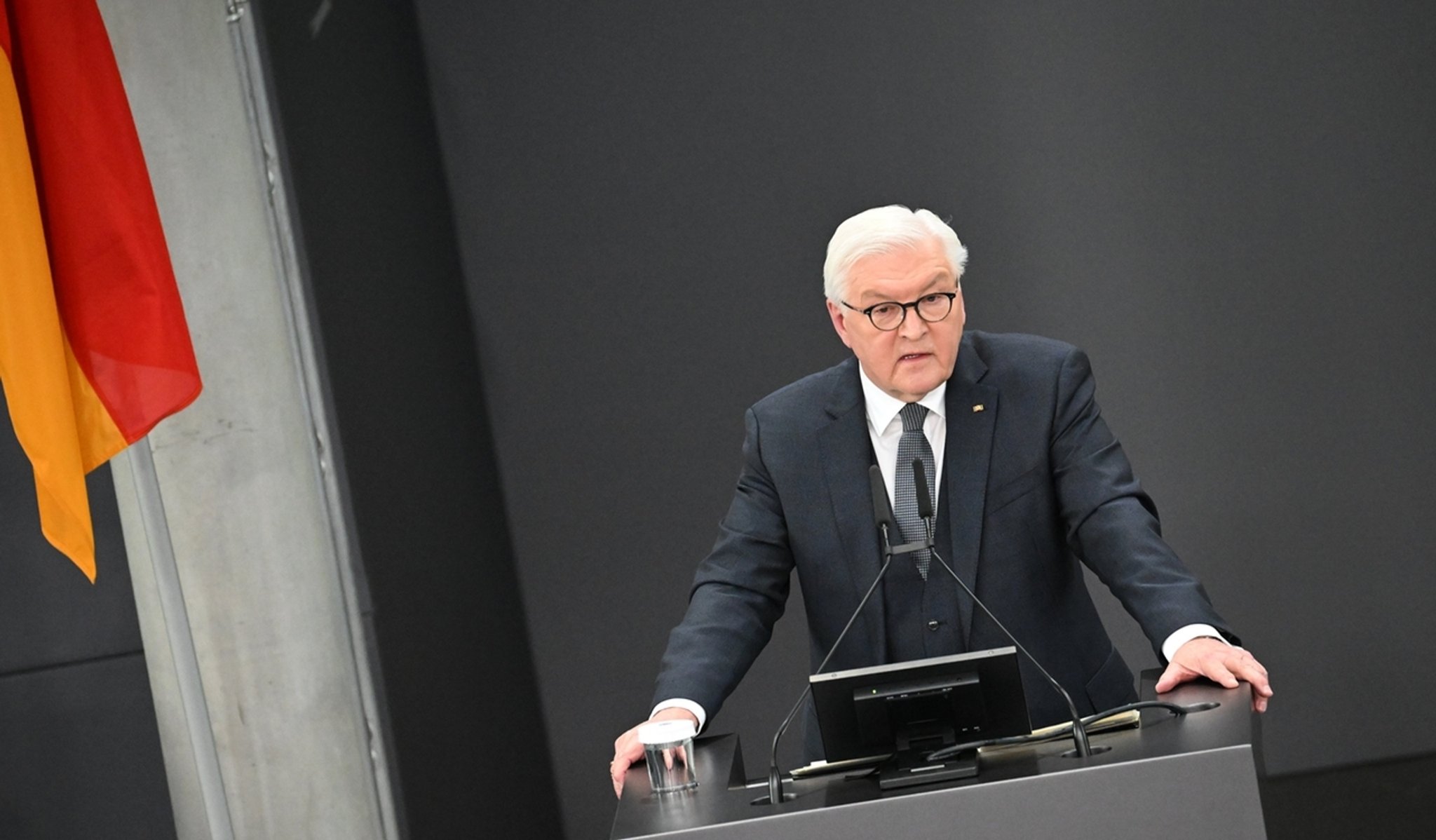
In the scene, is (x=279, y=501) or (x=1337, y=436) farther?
(x=1337, y=436)

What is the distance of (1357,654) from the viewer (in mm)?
4219

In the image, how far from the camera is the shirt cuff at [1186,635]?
2.04 m

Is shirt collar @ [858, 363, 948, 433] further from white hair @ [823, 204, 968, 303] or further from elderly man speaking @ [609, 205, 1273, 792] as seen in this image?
white hair @ [823, 204, 968, 303]

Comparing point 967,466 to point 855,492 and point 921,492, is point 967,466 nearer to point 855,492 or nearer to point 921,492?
point 855,492

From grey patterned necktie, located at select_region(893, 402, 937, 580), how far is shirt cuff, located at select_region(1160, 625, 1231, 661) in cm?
46

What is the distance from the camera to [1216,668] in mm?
1917

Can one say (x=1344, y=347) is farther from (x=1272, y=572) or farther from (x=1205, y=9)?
(x=1205, y=9)

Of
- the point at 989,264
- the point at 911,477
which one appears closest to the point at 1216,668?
the point at 911,477

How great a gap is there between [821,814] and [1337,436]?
10.1 feet

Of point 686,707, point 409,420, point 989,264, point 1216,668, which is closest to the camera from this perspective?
point 1216,668

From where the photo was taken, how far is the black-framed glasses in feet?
7.70

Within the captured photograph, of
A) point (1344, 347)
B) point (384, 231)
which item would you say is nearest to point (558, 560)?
point (384, 231)

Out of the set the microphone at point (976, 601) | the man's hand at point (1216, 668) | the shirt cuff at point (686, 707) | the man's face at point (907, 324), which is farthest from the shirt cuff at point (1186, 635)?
the shirt cuff at point (686, 707)

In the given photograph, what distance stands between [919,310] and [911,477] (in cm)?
29
